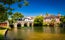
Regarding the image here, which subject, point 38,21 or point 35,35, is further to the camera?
point 38,21

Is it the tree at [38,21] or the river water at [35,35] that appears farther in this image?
the tree at [38,21]

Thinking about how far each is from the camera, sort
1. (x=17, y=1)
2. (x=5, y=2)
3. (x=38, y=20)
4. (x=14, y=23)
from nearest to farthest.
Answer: (x=5, y=2) → (x=17, y=1) → (x=14, y=23) → (x=38, y=20)

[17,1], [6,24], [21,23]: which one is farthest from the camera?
[21,23]

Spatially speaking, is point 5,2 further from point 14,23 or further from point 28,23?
point 28,23

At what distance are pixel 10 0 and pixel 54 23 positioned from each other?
75.5m

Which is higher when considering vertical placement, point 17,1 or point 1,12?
point 17,1

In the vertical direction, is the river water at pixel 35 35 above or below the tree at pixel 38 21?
below

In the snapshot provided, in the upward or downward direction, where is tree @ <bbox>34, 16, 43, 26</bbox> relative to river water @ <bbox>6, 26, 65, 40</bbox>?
upward

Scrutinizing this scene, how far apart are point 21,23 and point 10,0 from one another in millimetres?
66744

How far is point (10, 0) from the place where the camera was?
17.9 m

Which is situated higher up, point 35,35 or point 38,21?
point 38,21

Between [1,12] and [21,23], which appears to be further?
[21,23]

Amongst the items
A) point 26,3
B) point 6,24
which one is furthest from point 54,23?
point 26,3

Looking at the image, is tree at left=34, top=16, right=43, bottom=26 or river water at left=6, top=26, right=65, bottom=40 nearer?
river water at left=6, top=26, right=65, bottom=40
